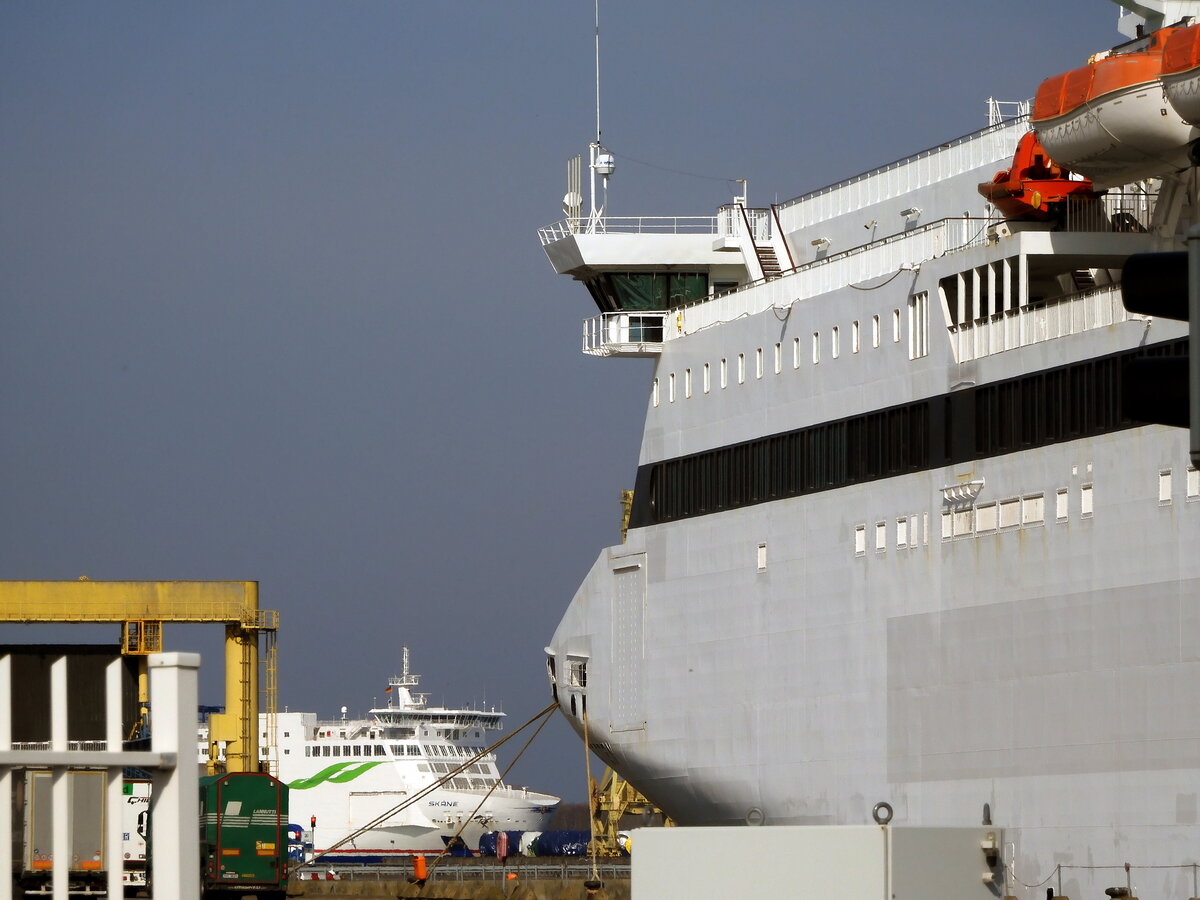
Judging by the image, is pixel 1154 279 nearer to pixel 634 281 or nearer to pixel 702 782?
pixel 702 782

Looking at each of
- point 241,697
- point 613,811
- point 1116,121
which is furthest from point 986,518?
point 613,811

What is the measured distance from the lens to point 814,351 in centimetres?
3161

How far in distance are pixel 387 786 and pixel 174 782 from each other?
93.9 meters

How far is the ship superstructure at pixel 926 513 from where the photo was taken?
25.1 meters

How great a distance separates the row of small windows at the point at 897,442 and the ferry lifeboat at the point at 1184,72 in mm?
2770

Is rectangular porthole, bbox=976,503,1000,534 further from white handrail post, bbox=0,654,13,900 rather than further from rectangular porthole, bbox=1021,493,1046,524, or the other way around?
white handrail post, bbox=0,654,13,900

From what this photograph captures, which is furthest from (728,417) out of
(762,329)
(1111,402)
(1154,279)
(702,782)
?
(1154,279)

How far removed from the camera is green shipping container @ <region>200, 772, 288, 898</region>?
124 feet

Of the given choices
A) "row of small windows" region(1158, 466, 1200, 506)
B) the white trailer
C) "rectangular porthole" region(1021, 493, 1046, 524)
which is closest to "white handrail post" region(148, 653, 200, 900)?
the white trailer

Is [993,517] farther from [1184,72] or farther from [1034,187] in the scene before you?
[1184,72]

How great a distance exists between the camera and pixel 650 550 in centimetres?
3572

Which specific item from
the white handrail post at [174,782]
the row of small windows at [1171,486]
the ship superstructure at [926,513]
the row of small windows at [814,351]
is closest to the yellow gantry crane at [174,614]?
the ship superstructure at [926,513]

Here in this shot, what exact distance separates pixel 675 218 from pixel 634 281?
1.39m

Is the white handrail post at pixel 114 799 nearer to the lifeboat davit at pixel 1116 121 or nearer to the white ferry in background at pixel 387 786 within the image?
the lifeboat davit at pixel 1116 121
